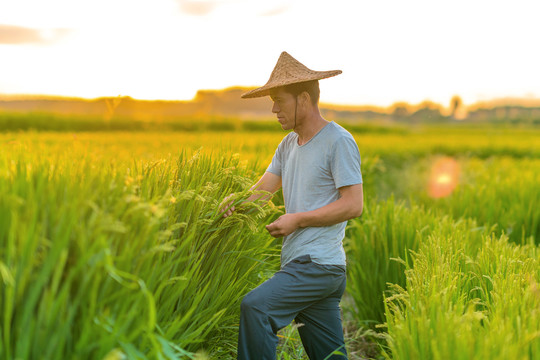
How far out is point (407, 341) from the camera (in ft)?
5.90

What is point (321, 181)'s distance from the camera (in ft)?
8.80

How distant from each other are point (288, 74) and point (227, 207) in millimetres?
897

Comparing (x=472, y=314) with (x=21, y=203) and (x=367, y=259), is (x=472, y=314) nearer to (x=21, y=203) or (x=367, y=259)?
(x=21, y=203)

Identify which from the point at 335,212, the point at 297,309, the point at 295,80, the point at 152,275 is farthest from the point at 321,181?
the point at 152,275

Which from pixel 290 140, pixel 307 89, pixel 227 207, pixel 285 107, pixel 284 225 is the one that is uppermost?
pixel 307 89

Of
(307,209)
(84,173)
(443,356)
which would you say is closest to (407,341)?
(443,356)

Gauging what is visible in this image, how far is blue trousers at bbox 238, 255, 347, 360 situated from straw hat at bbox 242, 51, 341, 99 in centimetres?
97

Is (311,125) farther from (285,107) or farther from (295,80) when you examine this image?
(295,80)

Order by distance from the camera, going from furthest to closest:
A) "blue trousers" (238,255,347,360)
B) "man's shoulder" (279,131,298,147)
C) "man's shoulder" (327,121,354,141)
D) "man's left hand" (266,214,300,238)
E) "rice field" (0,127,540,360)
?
"man's shoulder" (279,131,298,147), "man's shoulder" (327,121,354,141), "man's left hand" (266,214,300,238), "blue trousers" (238,255,347,360), "rice field" (0,127,540,360)

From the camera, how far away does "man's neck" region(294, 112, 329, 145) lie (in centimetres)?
274

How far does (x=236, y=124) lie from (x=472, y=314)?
94.3ft

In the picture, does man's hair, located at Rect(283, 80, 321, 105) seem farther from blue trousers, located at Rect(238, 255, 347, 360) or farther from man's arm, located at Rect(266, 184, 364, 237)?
blue trousers, located at Rect(238, 255, 347, 360)

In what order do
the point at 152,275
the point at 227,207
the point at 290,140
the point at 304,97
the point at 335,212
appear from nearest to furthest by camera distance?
the point at 152,275
the point at 227,207
the point at 335,212
the point at 304,97
the point at 290,140

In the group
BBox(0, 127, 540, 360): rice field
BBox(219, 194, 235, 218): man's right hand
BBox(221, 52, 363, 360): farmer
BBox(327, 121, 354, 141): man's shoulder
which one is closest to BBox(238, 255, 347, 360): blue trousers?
BBox(221, 52, 363, 360): farmer
